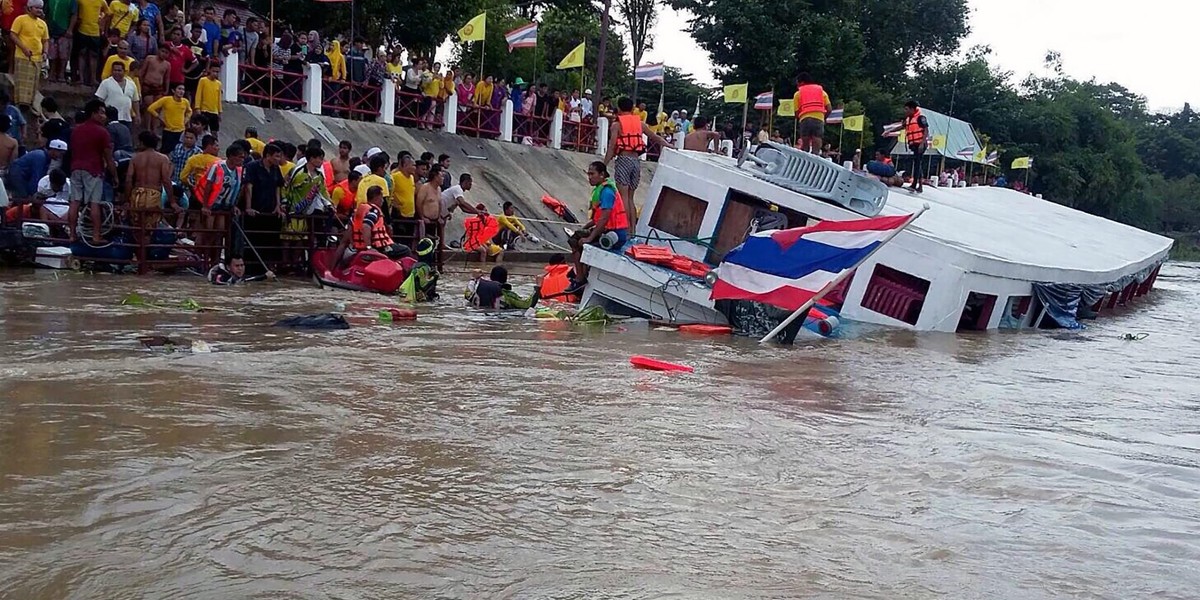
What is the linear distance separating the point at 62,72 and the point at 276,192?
14.4 feet

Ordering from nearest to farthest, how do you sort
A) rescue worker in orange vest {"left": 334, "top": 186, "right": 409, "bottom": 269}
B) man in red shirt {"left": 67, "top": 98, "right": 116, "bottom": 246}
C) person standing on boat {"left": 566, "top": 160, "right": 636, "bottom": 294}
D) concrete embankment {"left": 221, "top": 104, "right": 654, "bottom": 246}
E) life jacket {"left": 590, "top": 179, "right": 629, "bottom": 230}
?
man in red shirt {"left": 67, "top": 98, "right": 116, "bottom": 246}, person standing on boat {"left": 566, "top": 160, "right": 636, "bottom": 294}, life jacket {"left": 590, "top": 179, "right": 629, "bottom": 230}, rescue worker in orange vest {"left": 334, "top": 186, "right": 409, "bottom": 269}, concrete embankment {"left": 221, "top": 104, "right": 654, "bottom": 246}

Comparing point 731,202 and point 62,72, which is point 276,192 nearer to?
point 62,72

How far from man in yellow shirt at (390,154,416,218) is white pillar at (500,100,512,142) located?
1084cm

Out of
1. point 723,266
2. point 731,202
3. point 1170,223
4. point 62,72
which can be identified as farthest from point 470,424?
point 1170,223

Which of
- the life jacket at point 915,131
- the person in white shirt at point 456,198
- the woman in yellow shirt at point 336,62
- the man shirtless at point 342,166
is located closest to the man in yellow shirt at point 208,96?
the man shirtless at point 342,166

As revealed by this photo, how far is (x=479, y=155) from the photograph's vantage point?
78.4 feet

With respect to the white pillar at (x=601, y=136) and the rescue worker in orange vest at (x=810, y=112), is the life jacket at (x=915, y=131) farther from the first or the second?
the white pillar at (x=601, y=136)

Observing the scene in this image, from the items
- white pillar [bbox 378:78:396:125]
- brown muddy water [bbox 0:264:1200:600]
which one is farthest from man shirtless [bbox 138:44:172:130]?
white pillar [bbox 378:78:396:125]

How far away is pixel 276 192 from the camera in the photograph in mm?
13266

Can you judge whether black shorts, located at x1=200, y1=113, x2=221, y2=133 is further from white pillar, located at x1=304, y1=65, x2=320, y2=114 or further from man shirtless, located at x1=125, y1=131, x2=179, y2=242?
white pillar, located at x1=304, y1=65, x2=320, y2=114

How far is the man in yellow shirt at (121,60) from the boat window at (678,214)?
6842mm

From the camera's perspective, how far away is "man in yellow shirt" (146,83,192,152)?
14.1m

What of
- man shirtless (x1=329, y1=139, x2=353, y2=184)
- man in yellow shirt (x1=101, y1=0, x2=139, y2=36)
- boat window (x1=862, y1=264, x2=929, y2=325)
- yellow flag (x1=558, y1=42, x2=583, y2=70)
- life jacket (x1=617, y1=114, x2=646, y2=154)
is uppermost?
yellow flag (x1=558, y1=42, x2=583, y2=70)

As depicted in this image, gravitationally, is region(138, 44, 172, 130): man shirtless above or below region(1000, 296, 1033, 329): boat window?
→ above
